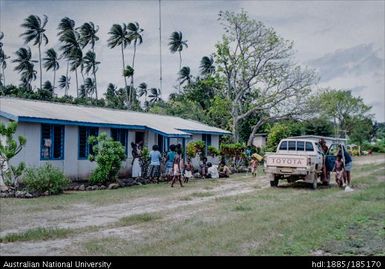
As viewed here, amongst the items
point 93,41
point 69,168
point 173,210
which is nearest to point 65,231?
point 173,210

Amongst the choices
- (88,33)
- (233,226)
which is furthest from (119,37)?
(233,226)

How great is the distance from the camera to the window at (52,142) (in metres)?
18.1

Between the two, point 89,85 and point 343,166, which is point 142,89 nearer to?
point 89,85

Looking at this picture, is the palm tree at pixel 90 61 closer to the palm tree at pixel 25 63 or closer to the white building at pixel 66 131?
the palm tree at pixel 25 63

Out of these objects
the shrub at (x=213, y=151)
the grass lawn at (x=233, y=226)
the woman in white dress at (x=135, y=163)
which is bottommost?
the grass lawn at (x=233, y=226)

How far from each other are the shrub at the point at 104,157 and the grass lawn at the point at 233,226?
2599 mm

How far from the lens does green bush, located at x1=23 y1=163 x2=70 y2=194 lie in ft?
50.4

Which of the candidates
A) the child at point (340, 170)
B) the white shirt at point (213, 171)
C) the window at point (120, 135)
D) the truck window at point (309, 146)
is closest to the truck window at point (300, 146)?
the truck window at point (309, 146)

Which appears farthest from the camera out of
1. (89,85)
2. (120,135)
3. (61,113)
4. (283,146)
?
(89,85)

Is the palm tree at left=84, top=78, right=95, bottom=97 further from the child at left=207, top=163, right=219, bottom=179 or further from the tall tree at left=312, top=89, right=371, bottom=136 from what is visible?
the child at left=207, top=163, right=219, bottom=179

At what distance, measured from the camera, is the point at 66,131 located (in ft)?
63.0

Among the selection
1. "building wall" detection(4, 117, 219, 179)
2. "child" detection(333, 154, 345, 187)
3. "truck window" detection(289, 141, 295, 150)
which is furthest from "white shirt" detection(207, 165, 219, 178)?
"child" detection(333, 154, 345, 187)

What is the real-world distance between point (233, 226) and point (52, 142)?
1107 cm
